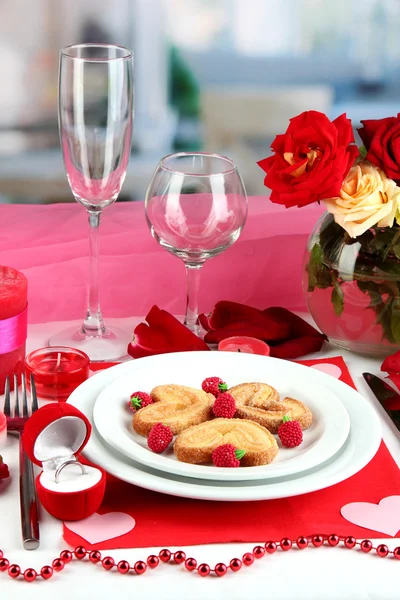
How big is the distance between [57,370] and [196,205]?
0.70ft

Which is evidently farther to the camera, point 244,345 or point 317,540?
point 244,345

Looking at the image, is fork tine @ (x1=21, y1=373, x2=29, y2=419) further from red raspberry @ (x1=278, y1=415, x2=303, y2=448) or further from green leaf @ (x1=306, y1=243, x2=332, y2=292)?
green leaf @ (x1=306, y1=243, x2=332, y2=292)

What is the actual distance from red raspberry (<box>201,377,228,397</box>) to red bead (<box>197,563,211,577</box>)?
0.70ft

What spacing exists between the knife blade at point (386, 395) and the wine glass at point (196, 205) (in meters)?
0.20

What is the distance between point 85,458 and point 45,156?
1511 mm

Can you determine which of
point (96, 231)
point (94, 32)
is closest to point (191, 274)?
point (96, 231)

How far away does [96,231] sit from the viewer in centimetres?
94

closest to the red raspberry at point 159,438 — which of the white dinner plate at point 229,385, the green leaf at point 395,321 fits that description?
the white dinner plate at point 229,385

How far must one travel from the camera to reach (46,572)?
564 mm

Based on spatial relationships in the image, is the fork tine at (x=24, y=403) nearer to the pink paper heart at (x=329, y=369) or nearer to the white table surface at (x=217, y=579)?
the white table surface at (x=217, y=579)

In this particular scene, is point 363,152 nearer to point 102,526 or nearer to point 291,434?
point 291,434

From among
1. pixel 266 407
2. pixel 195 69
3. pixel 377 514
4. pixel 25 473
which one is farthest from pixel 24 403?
pixel 195 69

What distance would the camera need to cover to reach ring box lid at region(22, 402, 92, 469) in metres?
0.62

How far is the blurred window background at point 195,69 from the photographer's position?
1916mm
